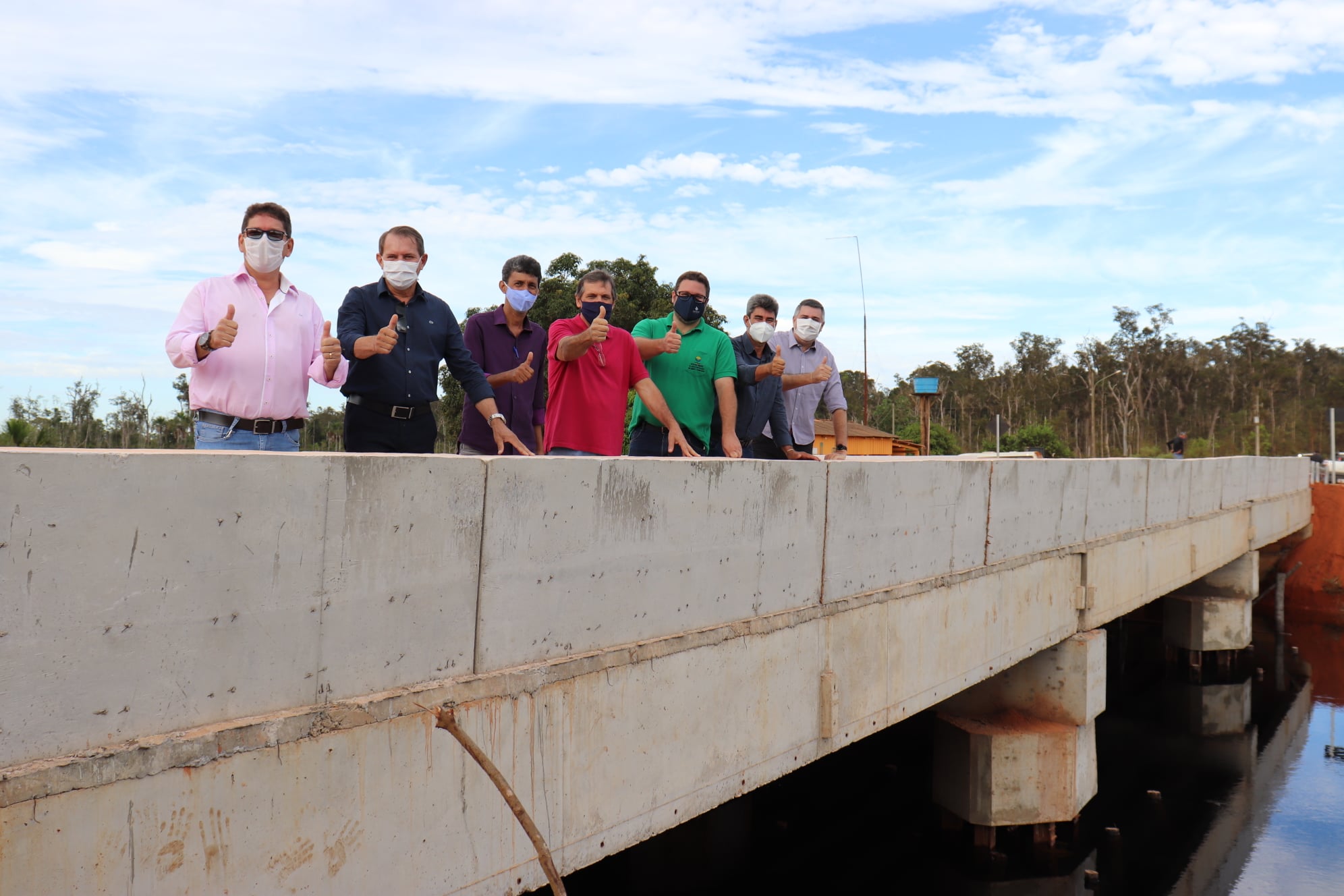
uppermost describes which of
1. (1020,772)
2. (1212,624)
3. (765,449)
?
(765,449)

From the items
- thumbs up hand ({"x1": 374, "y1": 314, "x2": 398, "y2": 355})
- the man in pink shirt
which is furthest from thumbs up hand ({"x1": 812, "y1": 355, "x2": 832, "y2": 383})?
the man in pink shirt

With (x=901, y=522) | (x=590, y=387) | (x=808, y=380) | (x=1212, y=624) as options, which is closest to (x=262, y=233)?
(x=590, y=387)

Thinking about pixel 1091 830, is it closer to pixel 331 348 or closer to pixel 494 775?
pixel 494 775

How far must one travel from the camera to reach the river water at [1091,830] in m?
8.16

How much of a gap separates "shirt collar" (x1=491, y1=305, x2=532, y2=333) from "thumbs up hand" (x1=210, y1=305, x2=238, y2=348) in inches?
79.5

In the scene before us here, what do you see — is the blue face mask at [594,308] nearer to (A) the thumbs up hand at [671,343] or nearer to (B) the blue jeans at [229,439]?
(A) the thumbs up hand at [671,343]

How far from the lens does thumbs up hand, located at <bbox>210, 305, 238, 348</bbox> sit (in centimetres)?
339

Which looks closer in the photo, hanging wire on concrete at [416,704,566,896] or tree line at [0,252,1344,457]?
hanging wire on concrete at [416,704,566,896]

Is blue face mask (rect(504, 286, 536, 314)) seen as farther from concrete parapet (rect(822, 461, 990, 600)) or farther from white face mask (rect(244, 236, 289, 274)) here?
concrete parapet (rect(822, 461, 990, 600))

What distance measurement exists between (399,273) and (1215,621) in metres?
16.8

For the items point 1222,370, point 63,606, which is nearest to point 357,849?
point 63,606

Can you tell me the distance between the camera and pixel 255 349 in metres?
3.65

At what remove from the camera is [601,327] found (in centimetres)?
442

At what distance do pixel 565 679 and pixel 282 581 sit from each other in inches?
42.6
